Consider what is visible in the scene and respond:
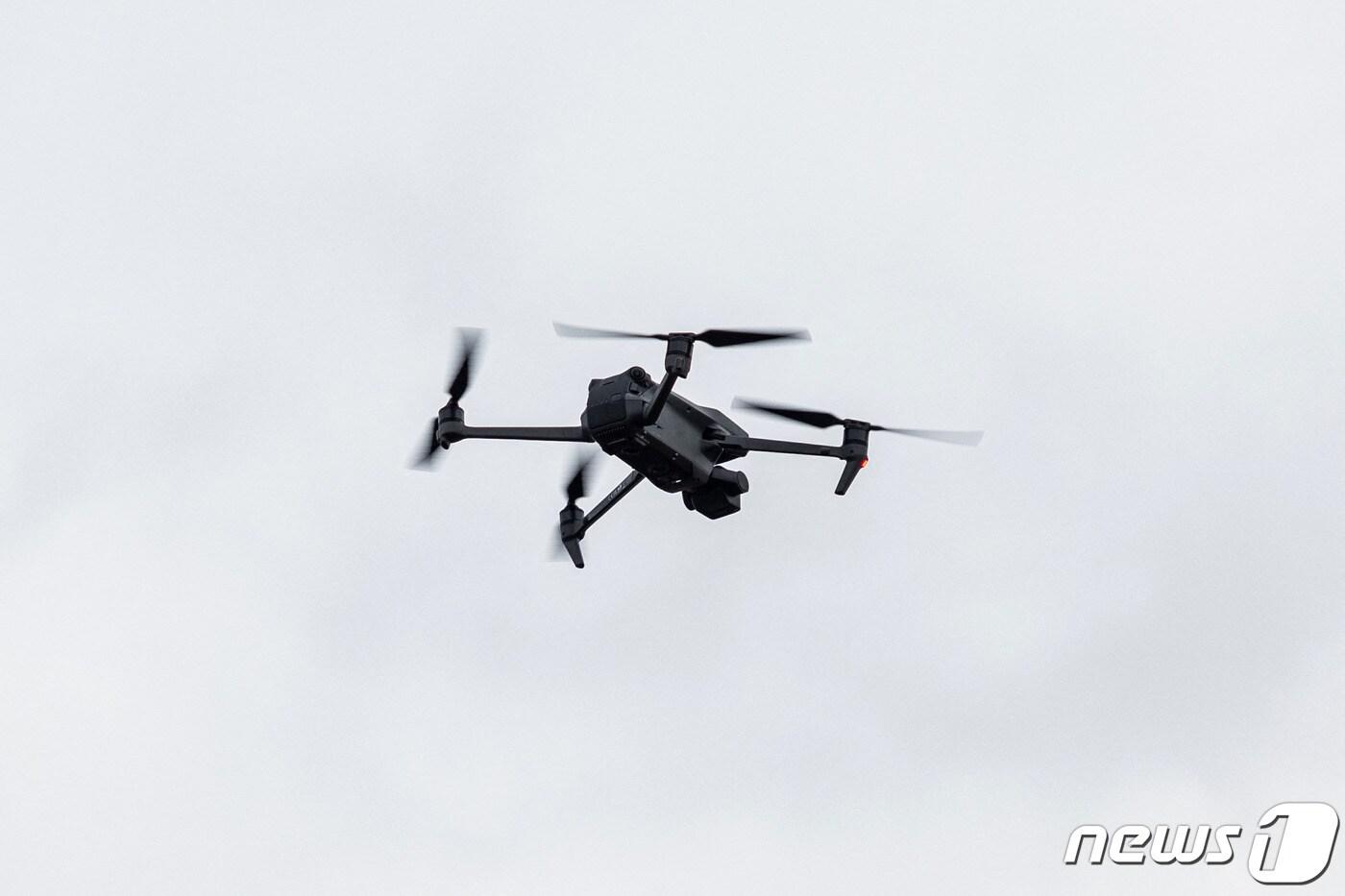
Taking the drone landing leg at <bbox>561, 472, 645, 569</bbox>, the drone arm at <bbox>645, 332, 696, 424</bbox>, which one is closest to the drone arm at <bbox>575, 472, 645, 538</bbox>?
the drone landing leg at <bbox>561, 472, 645, 569</bbox>

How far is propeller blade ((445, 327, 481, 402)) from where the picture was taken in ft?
241

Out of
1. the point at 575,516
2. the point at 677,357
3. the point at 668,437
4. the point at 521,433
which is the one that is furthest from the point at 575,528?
the point at 677,357

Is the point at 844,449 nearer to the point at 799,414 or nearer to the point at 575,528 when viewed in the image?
the point at 799,414

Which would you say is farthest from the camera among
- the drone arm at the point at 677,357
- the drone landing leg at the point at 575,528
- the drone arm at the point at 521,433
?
the drone landing leg at the point at 575,528

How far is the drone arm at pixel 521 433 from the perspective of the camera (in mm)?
71312

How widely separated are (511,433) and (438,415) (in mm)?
3093

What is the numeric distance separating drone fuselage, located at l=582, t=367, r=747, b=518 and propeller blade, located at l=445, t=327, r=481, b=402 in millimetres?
5509

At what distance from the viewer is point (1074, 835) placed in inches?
2849

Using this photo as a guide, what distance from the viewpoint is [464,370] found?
2916 inches

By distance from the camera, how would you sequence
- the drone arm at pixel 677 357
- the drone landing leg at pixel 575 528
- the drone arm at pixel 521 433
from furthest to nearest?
the drone landing leg at pixel 575 528 < the drone arm at pixel 521 433 < the drone arm at pixel 677 357

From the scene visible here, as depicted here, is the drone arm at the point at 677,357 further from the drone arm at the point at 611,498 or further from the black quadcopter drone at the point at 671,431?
the drone arm at the point at 611,498

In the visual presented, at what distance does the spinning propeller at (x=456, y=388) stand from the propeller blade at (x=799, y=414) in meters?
8.32

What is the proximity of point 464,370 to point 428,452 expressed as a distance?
324cm

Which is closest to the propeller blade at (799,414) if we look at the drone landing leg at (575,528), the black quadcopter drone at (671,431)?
the black quadcopter drone at (671,431)
